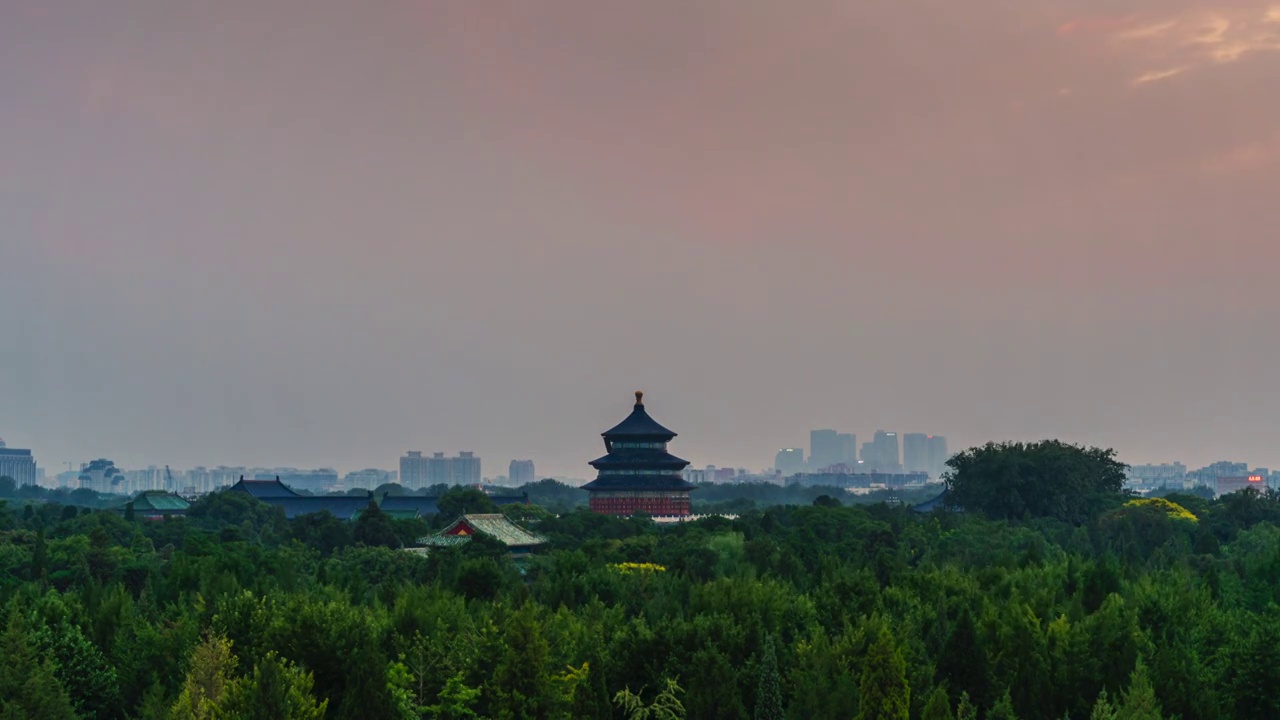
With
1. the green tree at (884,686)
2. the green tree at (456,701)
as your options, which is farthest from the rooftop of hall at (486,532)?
the green tree at (884,686)

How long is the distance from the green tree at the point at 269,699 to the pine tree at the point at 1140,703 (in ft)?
68.8

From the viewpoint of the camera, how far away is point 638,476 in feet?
457

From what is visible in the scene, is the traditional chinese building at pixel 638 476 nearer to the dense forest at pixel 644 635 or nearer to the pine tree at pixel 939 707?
the dense forest at pixel 644 635

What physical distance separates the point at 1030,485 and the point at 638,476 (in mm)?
32364

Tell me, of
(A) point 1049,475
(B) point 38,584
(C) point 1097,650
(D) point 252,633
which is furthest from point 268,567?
(A) point 1049,475

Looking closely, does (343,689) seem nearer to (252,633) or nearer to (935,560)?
(252,633)

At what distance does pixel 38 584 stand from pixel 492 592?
21.3m

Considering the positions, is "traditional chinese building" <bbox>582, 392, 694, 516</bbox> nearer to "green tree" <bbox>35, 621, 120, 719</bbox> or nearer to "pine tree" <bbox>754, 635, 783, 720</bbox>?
"green tree" <bbox>35, 621, 120, 719</bbox>

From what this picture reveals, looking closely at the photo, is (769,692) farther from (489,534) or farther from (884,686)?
(489,534)

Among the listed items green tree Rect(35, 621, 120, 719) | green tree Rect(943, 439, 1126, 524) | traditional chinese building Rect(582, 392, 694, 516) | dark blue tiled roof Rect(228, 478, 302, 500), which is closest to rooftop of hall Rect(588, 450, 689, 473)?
traditional chinese building Rect(582, 392, 694, 516)

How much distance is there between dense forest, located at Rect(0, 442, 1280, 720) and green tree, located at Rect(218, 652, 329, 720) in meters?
0.07

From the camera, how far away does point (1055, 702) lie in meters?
51.2

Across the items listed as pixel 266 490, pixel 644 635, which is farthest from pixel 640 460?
pixel 644 635

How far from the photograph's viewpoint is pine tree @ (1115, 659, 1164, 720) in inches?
1697
